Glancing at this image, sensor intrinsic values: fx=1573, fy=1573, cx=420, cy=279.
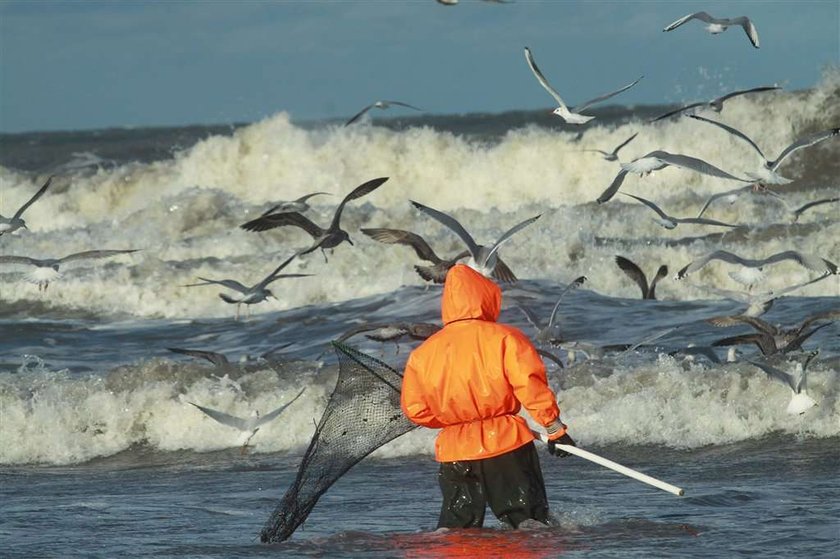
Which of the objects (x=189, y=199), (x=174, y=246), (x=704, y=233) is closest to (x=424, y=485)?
(x=704, y=233)

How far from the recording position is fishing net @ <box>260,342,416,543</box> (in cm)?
862

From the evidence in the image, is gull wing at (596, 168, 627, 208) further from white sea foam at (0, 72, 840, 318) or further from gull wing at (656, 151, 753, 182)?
white sea foam at (0, 72, 840, 318)

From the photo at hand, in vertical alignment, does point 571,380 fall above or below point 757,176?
below

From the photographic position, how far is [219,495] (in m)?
10.8

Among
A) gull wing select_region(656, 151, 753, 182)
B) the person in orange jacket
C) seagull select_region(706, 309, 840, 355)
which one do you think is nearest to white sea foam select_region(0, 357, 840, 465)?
seagull select_region(706, 309, 840, 355)

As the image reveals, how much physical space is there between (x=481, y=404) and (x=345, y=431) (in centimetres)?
131

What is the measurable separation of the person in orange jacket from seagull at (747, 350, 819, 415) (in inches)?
177

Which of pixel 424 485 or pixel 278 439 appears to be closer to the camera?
pixel 424 485

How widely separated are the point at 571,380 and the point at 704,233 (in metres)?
12.0

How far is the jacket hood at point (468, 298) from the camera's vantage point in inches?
302

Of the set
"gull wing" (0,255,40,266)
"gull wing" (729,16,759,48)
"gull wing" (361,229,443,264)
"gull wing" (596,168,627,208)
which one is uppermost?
"gull wing" (729,16,759,48)

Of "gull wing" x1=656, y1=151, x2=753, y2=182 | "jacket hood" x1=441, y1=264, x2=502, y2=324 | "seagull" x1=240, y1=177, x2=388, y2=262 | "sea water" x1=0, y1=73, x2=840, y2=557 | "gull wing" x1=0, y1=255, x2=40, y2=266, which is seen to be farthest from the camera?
"gull wing" x1=0, y1=255, x2=40, y2=266

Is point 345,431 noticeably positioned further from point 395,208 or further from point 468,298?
point 395,208

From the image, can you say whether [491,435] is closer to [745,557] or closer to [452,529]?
[452,529]
